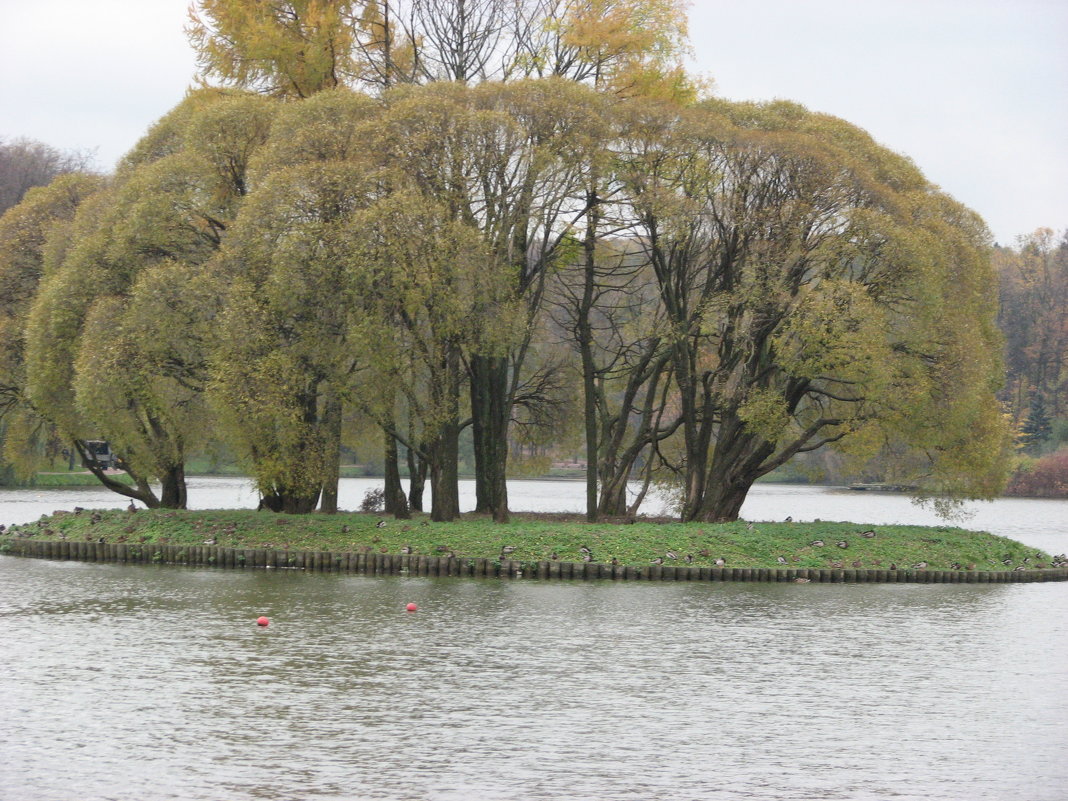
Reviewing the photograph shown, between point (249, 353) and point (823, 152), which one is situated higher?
point (823, 152)

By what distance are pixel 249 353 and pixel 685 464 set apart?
16.9m

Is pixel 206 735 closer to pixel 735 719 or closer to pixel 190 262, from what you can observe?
pixel 735 719

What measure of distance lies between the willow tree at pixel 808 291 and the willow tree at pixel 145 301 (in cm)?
1212

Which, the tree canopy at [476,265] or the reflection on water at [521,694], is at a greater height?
the tree canopy at [476,265]

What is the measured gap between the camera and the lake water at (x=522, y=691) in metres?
13.6

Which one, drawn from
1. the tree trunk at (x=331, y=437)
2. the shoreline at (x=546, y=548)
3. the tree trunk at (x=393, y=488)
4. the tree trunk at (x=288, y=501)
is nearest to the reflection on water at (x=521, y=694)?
the shoreline at (x=546, y=548)

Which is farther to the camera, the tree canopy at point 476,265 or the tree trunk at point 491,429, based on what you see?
the tree trunk at point 491,429

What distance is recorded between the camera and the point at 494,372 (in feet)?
128

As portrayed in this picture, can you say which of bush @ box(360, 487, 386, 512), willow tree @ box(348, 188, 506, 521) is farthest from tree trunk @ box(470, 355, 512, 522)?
bush @ box(360, 487, 386, 512)

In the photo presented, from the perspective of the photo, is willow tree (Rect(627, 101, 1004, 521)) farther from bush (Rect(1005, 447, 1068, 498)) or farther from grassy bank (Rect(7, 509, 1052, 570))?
bush (Rect(1005, 447, 1068, 498))

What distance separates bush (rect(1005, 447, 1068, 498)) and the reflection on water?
6561 centimetres

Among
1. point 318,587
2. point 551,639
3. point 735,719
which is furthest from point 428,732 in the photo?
point 318,587

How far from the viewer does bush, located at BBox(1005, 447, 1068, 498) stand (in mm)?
89562

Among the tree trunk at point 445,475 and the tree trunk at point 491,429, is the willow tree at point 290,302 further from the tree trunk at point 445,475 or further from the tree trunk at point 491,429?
the tree trunk at point 491,429
